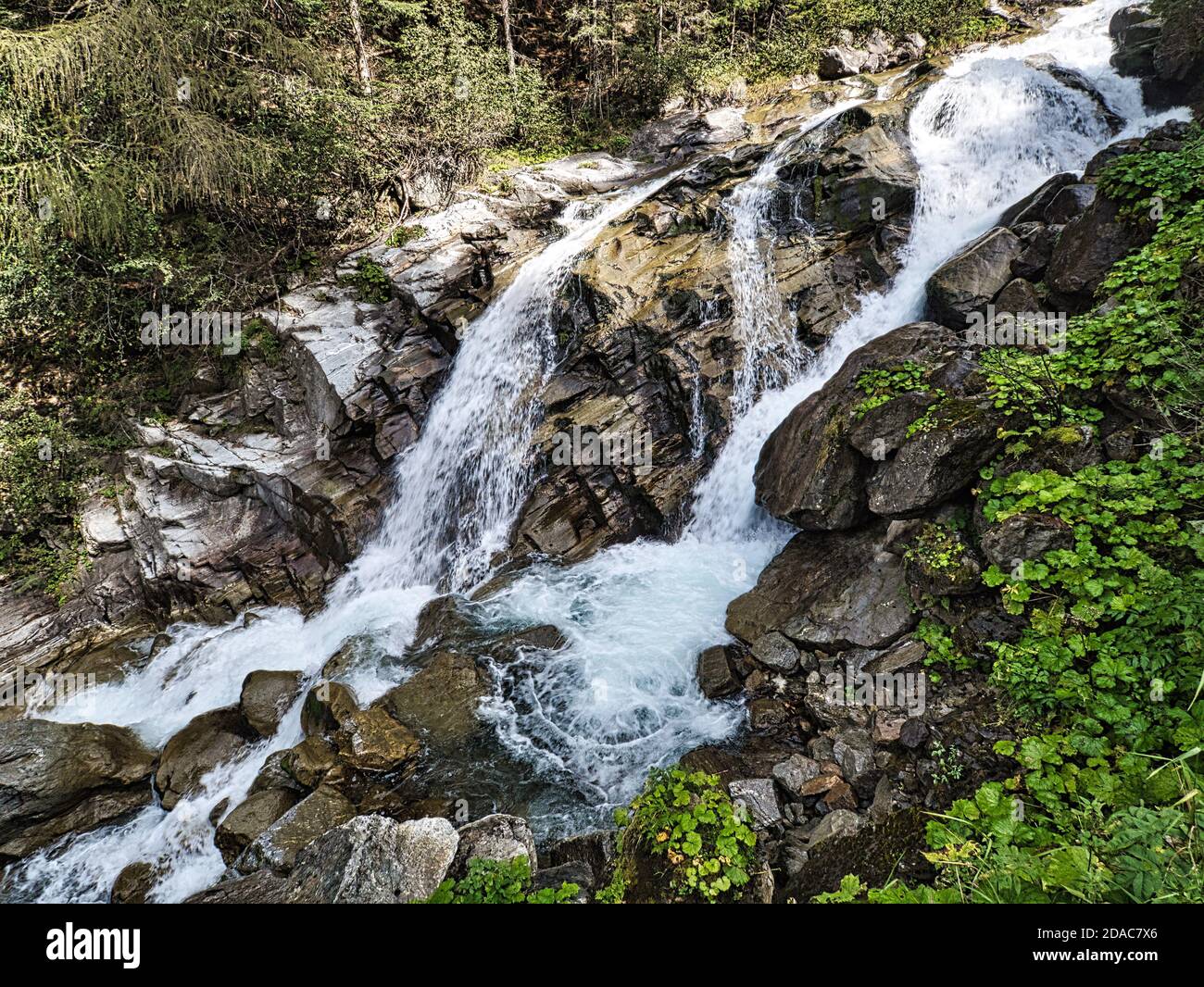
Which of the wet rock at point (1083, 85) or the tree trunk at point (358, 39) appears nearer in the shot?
the wet rock at point (1083, 85)

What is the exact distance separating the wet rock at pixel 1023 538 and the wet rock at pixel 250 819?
7765 mm

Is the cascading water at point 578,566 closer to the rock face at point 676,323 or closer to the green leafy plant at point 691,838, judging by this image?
the rock face at point 676,323

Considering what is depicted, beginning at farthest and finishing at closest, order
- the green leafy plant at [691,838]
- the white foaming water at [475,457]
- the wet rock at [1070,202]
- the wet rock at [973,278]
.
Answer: the white foaming water at [475,457] < the wet rock at [973,278] < the wet rock at [1070,202] < the green leafy plant at [691,838]

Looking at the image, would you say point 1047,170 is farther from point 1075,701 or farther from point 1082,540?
point 1075,701

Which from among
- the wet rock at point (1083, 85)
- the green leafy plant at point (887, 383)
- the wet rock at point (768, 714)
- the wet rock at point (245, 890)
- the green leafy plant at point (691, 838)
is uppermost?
the wet rock at point (1083, 85)

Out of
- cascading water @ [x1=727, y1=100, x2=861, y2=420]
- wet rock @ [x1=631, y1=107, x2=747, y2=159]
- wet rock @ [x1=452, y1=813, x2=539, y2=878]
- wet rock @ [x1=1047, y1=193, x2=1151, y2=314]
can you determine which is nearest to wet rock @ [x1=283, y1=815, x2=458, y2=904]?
wet rock @ [x1=452, y1=813, x2=539, y2=878]

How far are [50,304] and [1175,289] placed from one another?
55.1 feet

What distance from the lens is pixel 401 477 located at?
35.5 feet

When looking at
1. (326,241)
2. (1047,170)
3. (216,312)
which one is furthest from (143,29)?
(1047,170)

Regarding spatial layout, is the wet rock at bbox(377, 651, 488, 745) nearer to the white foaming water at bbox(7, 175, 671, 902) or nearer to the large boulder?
the white foaming water at bbox(7, 175, 671, 902)

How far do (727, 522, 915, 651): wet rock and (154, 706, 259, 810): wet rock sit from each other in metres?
6.97

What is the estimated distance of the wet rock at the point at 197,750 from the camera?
22.2 ft

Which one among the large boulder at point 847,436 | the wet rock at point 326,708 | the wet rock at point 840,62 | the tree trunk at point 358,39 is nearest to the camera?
the large boulder at point 847,436

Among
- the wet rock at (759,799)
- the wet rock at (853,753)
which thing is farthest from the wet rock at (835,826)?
the wet rock at (853,753)
